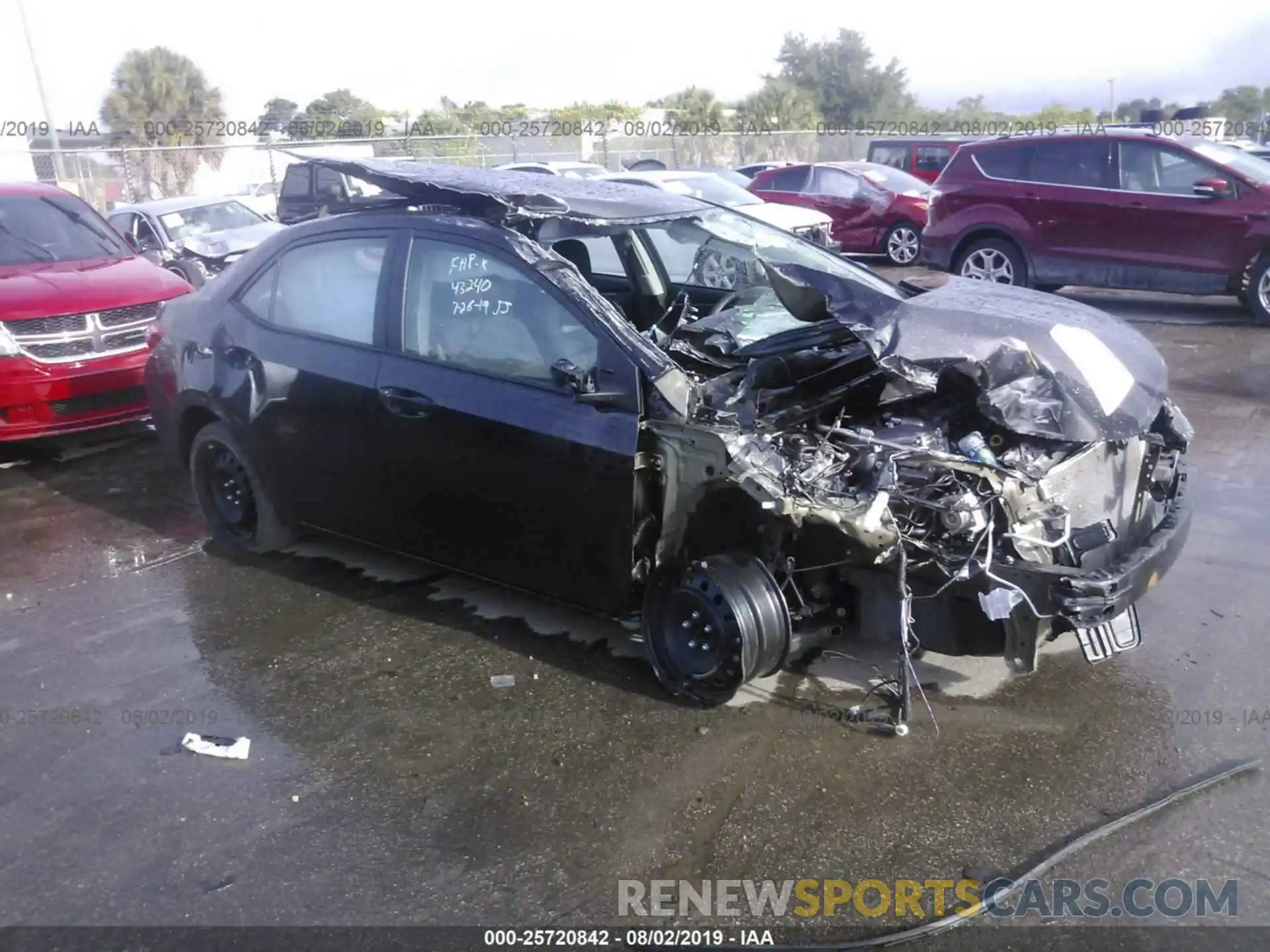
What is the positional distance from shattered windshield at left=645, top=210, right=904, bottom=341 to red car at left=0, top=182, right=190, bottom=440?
12.5 ft

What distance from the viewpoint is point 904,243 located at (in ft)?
52.2

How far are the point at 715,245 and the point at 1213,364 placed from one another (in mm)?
5610

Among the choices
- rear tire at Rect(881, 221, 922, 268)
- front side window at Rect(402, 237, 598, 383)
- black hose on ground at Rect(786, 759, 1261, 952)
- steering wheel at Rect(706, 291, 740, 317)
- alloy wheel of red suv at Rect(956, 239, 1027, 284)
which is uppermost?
front side window at Rect(402, 237, 598, 383)

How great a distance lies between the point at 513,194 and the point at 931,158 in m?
18.7

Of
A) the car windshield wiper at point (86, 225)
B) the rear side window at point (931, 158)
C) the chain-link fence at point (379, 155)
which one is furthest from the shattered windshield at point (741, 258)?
the rear side window at point (931, 158)

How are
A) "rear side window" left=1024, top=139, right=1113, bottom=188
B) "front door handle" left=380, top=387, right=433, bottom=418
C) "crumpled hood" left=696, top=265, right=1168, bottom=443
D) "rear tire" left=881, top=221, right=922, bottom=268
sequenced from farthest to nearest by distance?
"rear tire" left=881, top=221, right=922, bottom=268
"rear side window" left=1024, top=139, right=1113, bottom=188
"front door handle" left=380, top=387, right=433, bottom=418
"crumpled hood" left=696, top=265, right=1168, bottom=443

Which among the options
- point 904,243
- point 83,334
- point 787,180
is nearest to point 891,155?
point 787,180

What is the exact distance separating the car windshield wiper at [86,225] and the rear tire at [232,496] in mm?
3826

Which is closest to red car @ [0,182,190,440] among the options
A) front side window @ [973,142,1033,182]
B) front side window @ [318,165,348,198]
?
front side window @ [318,165,348,198]

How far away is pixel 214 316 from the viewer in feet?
17.7

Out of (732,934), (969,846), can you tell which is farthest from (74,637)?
(969,846)

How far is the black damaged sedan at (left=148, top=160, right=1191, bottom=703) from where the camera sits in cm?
364

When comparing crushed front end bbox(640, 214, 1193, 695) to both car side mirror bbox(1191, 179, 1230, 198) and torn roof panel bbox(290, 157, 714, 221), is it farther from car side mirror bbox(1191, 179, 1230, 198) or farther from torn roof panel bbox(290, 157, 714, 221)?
car side mirror bbox(1191, 179, 1230, 198)

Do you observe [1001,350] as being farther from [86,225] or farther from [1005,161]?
[1005,161]
